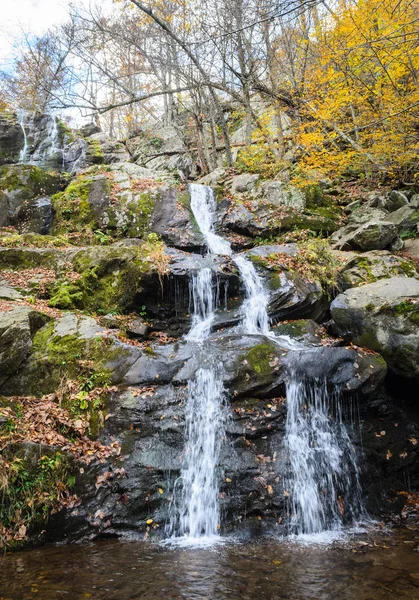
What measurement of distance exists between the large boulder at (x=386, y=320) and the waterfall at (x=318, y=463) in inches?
50.8

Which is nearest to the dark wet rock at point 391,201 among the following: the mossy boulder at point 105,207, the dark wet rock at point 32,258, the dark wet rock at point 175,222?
the dark wet rock at point 175,222

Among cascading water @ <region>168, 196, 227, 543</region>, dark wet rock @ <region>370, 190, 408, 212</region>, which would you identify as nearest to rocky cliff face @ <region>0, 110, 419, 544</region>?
cascading water @ <region>168, 196, 227, 543</region>

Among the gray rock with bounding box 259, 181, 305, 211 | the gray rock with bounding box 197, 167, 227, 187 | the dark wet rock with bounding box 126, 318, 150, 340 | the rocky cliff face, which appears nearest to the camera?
the rocky cliff face

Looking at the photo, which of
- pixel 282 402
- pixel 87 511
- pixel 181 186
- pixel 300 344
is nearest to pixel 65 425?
pixel 87 511

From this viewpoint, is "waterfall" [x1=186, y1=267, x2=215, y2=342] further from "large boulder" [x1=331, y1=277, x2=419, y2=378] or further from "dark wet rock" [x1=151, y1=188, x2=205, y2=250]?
"large boulder" [x1=331, y1=277, x2=419, y2=378]

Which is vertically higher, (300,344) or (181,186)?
(181,186)

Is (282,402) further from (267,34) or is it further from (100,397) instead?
(267,34)

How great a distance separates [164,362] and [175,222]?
6.16m

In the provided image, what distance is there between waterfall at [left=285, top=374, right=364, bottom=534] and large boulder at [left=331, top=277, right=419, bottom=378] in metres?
1.29

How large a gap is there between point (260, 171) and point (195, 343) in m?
9.92

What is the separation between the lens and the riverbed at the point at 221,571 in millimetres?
3133

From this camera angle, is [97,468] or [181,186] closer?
[97,468]

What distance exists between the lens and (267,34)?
47.2ft

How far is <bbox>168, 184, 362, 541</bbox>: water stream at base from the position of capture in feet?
15.5
